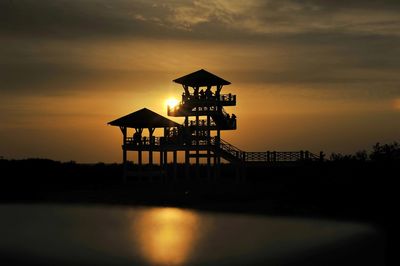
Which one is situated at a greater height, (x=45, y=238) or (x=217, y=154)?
(x=217, y=154)

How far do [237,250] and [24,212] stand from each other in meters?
20.2

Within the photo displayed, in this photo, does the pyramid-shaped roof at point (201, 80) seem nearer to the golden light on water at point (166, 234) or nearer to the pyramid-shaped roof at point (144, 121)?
the pyramid-shaped roof at point (144, 121)

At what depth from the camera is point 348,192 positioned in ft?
133

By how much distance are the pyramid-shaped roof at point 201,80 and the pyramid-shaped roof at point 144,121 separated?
3.60m

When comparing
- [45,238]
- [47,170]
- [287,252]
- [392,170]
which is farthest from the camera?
[47,170]

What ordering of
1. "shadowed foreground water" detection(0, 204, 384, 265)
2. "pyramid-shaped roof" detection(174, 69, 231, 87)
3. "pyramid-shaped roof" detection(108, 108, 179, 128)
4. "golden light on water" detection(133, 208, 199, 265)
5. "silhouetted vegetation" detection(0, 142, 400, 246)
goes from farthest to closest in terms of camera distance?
"pyramid-shaped roof" detection(108, 108, 179, 128), "pyramid-shaped roof" detection(174, 69, 231, 87), "silhouetted vegetation" detection(0, 142, 400, 246), "golden light on water" detection(133, 208, 199, 265), "shadowed foreground water" detection(0, 204, 384, 265)

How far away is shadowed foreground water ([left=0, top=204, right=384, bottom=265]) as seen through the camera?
26031mm

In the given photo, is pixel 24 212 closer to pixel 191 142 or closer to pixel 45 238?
pixel 45 238

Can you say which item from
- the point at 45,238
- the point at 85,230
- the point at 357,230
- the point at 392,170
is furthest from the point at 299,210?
the point at 45,238

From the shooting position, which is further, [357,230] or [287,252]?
[357,230]

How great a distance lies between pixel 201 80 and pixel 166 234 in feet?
88.6

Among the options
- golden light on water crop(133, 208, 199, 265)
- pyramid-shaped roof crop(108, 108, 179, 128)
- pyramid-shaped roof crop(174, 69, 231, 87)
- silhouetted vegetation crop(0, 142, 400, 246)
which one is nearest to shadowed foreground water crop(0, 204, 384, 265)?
golden light on water crop(133, 208, 199, 265)

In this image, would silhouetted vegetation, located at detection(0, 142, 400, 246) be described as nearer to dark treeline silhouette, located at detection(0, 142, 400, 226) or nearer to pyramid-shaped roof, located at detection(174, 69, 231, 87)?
dark treeline silhouette, located at detection(0, 142, 400, 226)

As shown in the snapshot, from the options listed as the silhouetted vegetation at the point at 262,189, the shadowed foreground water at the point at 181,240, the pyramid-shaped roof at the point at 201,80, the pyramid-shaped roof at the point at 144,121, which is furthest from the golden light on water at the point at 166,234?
the pyramid-shaped roof at the point at 201,80
